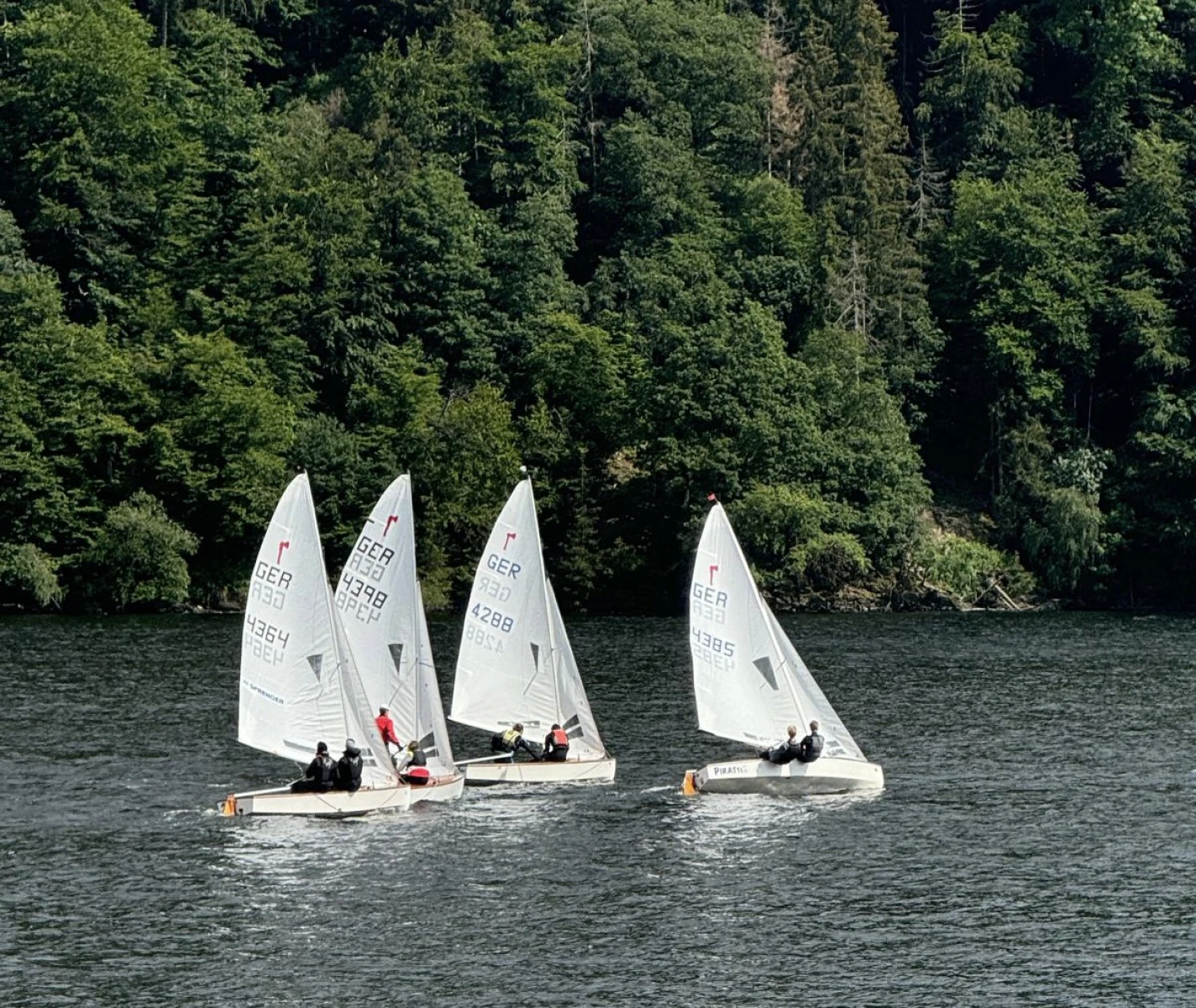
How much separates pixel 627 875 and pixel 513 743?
45.8 feet

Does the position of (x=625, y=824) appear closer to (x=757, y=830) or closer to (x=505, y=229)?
(x=757, y=830)

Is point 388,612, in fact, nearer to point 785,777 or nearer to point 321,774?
point 321,774

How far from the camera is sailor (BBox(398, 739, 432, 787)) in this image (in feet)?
228

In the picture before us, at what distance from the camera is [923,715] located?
→ 299 feet

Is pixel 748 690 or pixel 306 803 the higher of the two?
pixel 748 690

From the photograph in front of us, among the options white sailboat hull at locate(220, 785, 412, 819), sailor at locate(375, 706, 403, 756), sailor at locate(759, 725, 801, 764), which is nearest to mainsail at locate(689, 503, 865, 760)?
sailor at locate(759, 725, 801, 764)

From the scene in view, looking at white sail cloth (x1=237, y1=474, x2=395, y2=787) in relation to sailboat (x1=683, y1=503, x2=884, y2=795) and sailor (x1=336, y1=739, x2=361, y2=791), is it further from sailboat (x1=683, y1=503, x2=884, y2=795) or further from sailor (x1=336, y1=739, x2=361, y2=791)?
sailboat (x1=683, y1=503, x2=884, y2=795)

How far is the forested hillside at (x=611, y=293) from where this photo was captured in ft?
463

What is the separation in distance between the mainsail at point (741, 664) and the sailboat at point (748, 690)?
3 centimetres

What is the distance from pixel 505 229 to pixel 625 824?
319ft

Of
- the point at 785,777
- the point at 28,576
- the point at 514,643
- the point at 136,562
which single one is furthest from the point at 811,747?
the point at 28,576

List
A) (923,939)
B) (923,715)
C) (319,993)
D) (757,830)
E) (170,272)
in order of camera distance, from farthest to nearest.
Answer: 1. (170,272)
2. (923,715)
3. (757,830)
4. (923,939)
5. (319,993)

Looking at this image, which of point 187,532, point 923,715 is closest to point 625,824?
point 923,715

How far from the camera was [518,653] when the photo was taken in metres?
75.8
